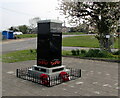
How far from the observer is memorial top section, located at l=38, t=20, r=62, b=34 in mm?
7191

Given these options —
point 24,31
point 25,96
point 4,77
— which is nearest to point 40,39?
point 4,77

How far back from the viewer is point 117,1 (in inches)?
555

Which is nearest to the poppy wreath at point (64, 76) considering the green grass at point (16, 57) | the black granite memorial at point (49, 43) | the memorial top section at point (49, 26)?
the black granite memorial at point (49, 43)

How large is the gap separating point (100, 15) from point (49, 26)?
9.33 metres

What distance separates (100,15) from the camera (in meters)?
15.1

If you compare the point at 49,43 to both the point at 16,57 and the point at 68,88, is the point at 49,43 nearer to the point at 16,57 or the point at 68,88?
the point at 68,88

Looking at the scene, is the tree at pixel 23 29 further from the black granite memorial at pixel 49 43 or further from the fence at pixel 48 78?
the black granite memorial at pixel 49 43

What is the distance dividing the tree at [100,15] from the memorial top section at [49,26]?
858 centimetres

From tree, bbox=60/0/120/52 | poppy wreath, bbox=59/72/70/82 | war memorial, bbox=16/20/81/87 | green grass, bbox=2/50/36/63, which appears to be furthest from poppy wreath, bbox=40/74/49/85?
tree, bbox=60/0/120/52

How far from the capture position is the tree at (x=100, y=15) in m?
14.7

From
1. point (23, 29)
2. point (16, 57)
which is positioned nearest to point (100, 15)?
point (16, 57)

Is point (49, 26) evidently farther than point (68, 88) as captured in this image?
Yes

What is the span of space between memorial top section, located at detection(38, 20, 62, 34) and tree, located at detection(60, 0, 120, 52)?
8578 mm

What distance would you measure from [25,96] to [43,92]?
27.8 inches
